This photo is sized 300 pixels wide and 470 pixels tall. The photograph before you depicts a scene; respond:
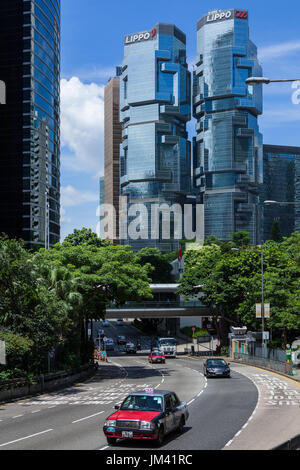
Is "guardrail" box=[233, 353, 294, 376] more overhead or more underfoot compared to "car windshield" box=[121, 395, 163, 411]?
more underfoot

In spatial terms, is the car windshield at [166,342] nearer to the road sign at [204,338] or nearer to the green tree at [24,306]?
the road sign at [204,338]

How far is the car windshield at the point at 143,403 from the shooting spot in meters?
19.9

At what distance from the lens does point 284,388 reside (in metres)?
39.4

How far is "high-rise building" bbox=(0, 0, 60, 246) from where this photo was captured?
135m

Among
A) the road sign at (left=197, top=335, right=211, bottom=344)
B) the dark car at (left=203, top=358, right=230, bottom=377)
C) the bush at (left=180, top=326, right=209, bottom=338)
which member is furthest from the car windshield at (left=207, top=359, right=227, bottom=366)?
the bush at (left=180, top=326, right=209, bottom=338)

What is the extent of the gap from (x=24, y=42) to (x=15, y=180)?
31029 millimetres

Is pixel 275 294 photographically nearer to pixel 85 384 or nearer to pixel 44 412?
pixel 85 384

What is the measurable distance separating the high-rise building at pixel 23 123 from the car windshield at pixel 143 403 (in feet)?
378

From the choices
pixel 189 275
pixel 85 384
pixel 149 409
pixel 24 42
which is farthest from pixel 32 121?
pixel 149 409

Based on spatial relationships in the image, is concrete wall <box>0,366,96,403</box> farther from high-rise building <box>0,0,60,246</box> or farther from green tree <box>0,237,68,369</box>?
high-rise building <box>0,0,60,246</box>

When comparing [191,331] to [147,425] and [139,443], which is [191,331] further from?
[147,425]

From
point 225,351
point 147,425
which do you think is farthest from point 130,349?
point 147,425

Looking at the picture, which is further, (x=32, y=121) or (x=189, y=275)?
(x=32, y=121)

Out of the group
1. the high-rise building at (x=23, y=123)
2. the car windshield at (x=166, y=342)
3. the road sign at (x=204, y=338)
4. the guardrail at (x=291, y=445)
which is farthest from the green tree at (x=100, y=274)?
the high-rise building at (x=23, y=123)
